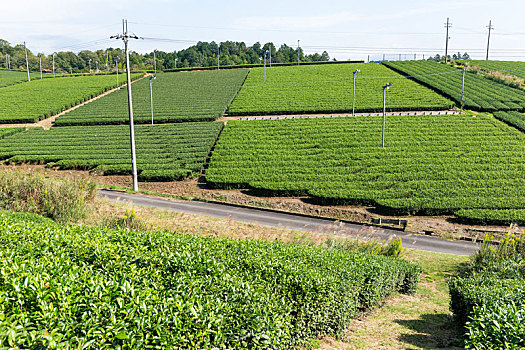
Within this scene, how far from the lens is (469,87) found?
65.9m

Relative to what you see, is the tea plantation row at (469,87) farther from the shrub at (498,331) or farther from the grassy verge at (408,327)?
the shrub at (498,331)

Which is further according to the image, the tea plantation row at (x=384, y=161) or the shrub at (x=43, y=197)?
the tea plantation row at (x=384, y=161)

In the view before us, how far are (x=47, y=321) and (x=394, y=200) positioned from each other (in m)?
27.0

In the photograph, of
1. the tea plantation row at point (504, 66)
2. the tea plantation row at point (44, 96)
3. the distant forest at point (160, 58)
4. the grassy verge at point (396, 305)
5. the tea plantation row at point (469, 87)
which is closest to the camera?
the grassy verge at point (396, 305)

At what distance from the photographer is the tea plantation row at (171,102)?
5409 cm

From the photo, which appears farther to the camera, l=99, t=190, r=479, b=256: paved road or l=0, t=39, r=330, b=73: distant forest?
l=0, t=39, r=330, b=73: distant forest

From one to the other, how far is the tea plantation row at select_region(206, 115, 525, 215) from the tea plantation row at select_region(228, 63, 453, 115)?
26.5ft

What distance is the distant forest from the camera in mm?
138375

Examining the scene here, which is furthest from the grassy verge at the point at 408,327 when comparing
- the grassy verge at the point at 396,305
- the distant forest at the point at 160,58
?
the distant forest at the point at 160,58

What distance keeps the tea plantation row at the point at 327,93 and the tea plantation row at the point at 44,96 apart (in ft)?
A: 87.5

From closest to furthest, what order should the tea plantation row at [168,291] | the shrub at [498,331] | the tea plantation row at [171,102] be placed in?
the tea plantation row at [168,291], the shrub at [498,331], the tea plantation row at [171,102]

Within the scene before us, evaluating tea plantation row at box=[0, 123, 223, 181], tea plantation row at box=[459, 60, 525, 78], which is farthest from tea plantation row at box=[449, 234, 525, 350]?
tea plantation row at box=[459, 60, 525, 78]

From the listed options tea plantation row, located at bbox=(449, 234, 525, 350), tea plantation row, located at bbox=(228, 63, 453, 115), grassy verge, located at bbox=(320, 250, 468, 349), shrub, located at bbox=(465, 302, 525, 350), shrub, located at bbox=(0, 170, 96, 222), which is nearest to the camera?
shrub, located at bbox=(465, 302, 525, 350)

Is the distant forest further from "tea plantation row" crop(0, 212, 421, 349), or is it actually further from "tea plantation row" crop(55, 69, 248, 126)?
"tea plantation row" crop(0, 212, 421, 349)
